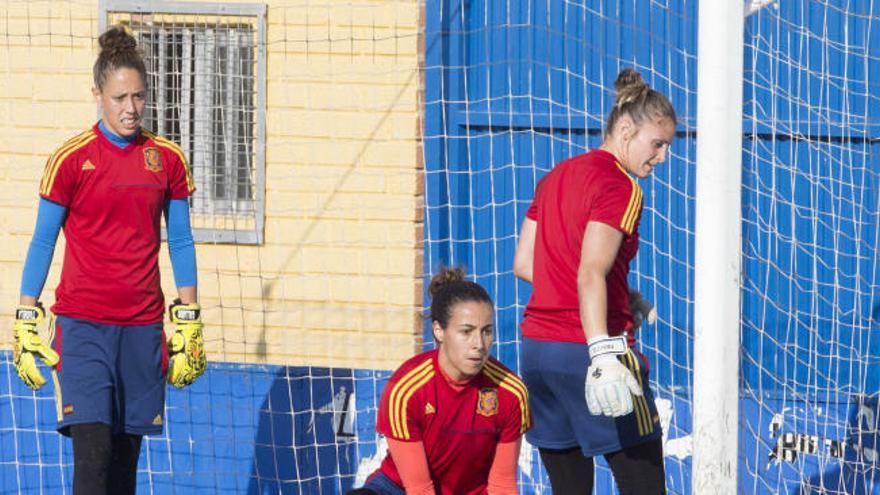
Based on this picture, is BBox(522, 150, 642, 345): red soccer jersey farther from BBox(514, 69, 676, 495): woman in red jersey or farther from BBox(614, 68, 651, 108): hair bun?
BBox(614, 68, 651, 108): hair bun

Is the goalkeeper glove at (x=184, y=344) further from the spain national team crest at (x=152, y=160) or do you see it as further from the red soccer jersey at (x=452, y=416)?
the red soccer jersey at (x=452, y=416)

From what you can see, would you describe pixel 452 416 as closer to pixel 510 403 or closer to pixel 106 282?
pixel 510 403

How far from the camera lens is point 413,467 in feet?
14.8

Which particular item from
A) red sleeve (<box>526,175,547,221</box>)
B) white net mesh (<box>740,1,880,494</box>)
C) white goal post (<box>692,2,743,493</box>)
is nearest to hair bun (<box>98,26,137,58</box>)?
red sleeve (<box>526,175,547,221</box>)

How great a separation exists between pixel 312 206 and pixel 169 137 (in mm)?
817

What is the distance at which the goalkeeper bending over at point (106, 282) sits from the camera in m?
4.97

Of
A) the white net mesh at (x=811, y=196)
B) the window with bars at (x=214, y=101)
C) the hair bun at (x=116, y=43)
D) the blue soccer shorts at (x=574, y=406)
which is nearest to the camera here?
the blue soccer shorts at (x=574, y=406)

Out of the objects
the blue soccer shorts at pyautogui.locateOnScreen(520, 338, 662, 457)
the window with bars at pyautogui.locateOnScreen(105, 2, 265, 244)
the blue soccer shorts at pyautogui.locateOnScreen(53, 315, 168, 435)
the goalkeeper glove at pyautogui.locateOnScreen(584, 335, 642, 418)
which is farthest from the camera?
the window with bars at pyautogui.locateOnScreen(105, 2, 265, 244)

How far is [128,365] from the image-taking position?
16.6 feet

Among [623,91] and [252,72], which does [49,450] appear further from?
[623,91]

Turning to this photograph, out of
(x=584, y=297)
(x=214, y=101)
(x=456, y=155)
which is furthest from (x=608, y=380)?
(x=214, y=101)

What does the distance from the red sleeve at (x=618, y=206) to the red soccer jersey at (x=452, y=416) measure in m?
0.69

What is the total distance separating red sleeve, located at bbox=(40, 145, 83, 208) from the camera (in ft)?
16.4

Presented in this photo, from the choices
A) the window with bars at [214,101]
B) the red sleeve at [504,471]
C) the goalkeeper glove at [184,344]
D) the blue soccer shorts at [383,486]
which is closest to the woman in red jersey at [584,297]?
the red sleeve at [504,471]
